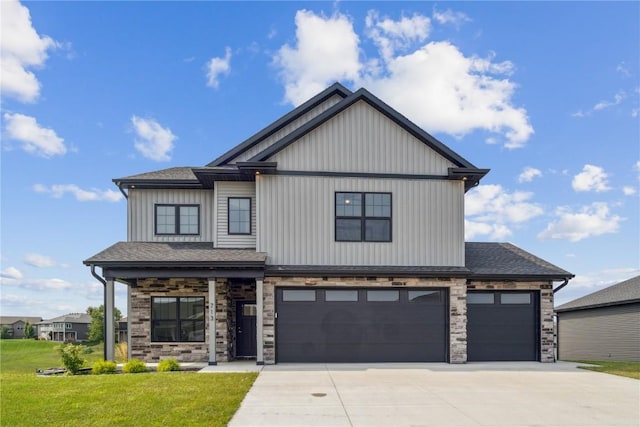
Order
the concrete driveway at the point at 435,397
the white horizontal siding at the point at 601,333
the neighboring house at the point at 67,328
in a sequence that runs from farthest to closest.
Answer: the neighboring house at the point at 67,328 < the white horizontal siding at the point at 601,333 < the concrete driveway at the point at 435,397

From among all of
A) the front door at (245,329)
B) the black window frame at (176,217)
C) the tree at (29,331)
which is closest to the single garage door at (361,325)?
the front door at (245,329)

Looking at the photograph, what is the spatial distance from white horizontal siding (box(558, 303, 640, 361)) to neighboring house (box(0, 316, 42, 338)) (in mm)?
75403

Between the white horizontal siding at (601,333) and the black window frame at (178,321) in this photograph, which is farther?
the white horizontal siding at (601,333)

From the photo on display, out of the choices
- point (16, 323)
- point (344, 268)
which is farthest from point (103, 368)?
point (16, 323)

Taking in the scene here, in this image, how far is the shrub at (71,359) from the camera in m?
11.3

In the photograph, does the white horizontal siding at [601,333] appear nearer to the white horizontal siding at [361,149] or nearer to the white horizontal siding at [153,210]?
the white horizontal siding at [361,149]

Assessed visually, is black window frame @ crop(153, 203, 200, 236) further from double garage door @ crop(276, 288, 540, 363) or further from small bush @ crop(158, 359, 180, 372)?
small bush @ crop(158, 359, 180, 372)

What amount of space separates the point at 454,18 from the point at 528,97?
522cm

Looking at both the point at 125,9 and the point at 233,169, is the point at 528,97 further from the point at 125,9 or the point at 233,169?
the point at 125,9

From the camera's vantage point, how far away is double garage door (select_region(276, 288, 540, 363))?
12844 mm

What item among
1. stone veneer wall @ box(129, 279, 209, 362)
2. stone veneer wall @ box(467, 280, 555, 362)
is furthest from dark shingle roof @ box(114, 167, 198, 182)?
stone veneer wall @ box(467, 280, 555, 362)

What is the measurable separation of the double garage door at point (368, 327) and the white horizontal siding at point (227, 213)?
6.61ft

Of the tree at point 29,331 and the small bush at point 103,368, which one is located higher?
the small bush at point 103,368

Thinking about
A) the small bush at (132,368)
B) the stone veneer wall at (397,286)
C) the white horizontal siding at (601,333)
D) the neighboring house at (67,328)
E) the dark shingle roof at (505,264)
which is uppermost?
the dark shingle roof at (505,264)
